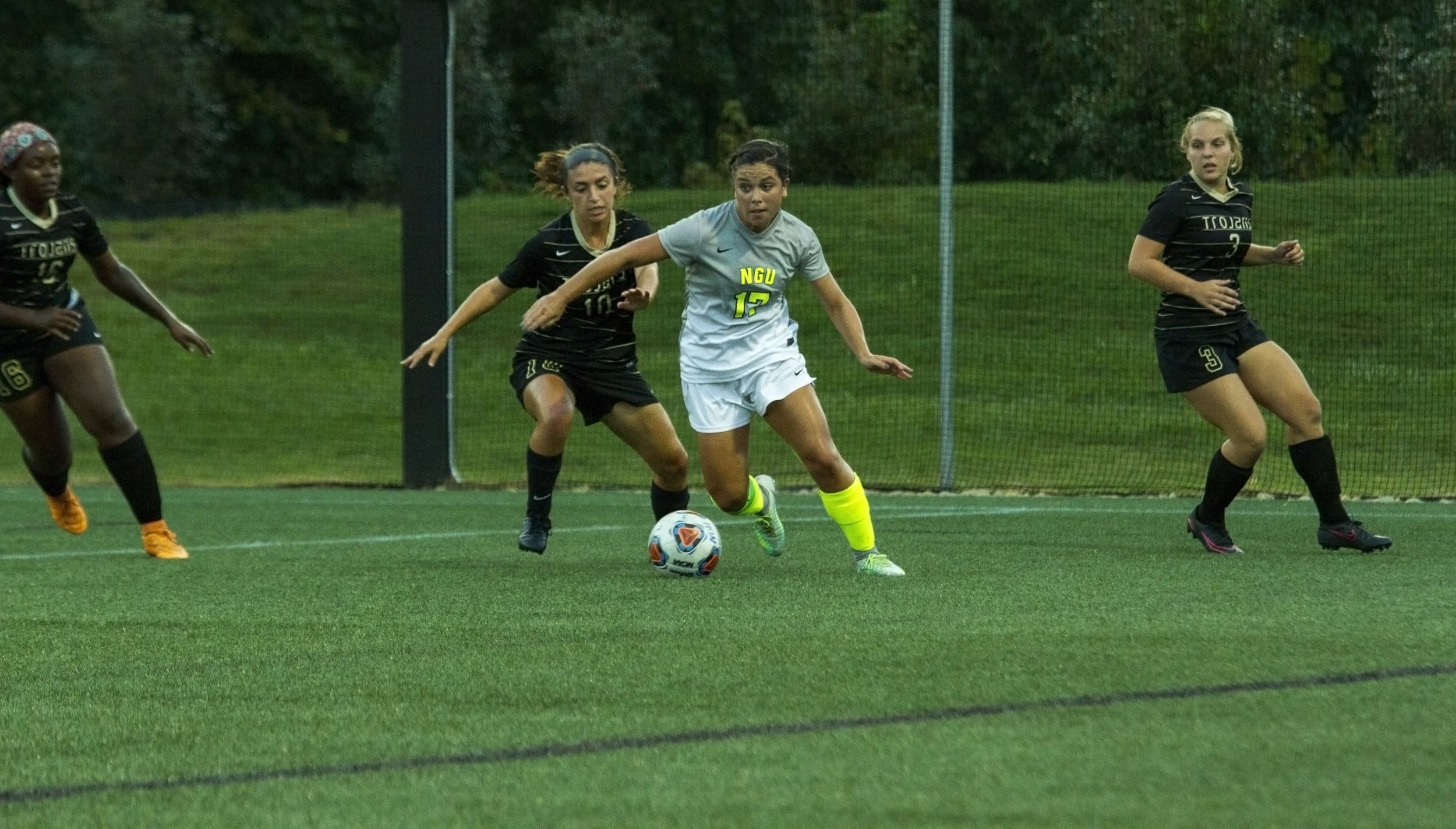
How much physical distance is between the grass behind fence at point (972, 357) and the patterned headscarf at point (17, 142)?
648 cm

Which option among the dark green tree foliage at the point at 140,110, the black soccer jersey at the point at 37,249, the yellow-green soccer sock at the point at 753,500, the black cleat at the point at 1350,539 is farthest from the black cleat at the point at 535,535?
the dark green tree foliage at the point at 140,110

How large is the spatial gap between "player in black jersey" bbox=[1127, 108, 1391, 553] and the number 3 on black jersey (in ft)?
5.32

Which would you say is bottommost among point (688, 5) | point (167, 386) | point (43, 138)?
point (167, 386)

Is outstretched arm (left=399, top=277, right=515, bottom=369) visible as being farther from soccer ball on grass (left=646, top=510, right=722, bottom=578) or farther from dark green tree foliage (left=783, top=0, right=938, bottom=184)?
dark green tree foliage (left=783, top=0, right=938, bottom=184)

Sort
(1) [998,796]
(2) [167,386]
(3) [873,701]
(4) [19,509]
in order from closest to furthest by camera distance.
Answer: (1) [998,796] < (3) [873,701] < (4) [19,509] < (2) [167,386]

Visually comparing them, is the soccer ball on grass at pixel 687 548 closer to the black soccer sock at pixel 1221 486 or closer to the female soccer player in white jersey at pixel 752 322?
the female soccer player in white jersey at pixel 752 322

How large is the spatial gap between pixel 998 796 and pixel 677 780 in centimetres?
62

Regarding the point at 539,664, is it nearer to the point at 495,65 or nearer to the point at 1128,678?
the point at 1128,678

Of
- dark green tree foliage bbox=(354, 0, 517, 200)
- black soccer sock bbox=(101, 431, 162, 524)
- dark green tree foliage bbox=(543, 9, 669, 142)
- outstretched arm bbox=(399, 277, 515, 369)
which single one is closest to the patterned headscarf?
black soccer sock bbox=(101, 431, 162, 524)

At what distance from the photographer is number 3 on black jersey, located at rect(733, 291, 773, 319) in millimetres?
7785

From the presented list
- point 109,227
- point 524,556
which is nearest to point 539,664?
point 524,556

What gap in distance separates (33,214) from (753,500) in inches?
135

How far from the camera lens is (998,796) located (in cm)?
377

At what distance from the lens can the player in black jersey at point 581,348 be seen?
8625 millimetres
